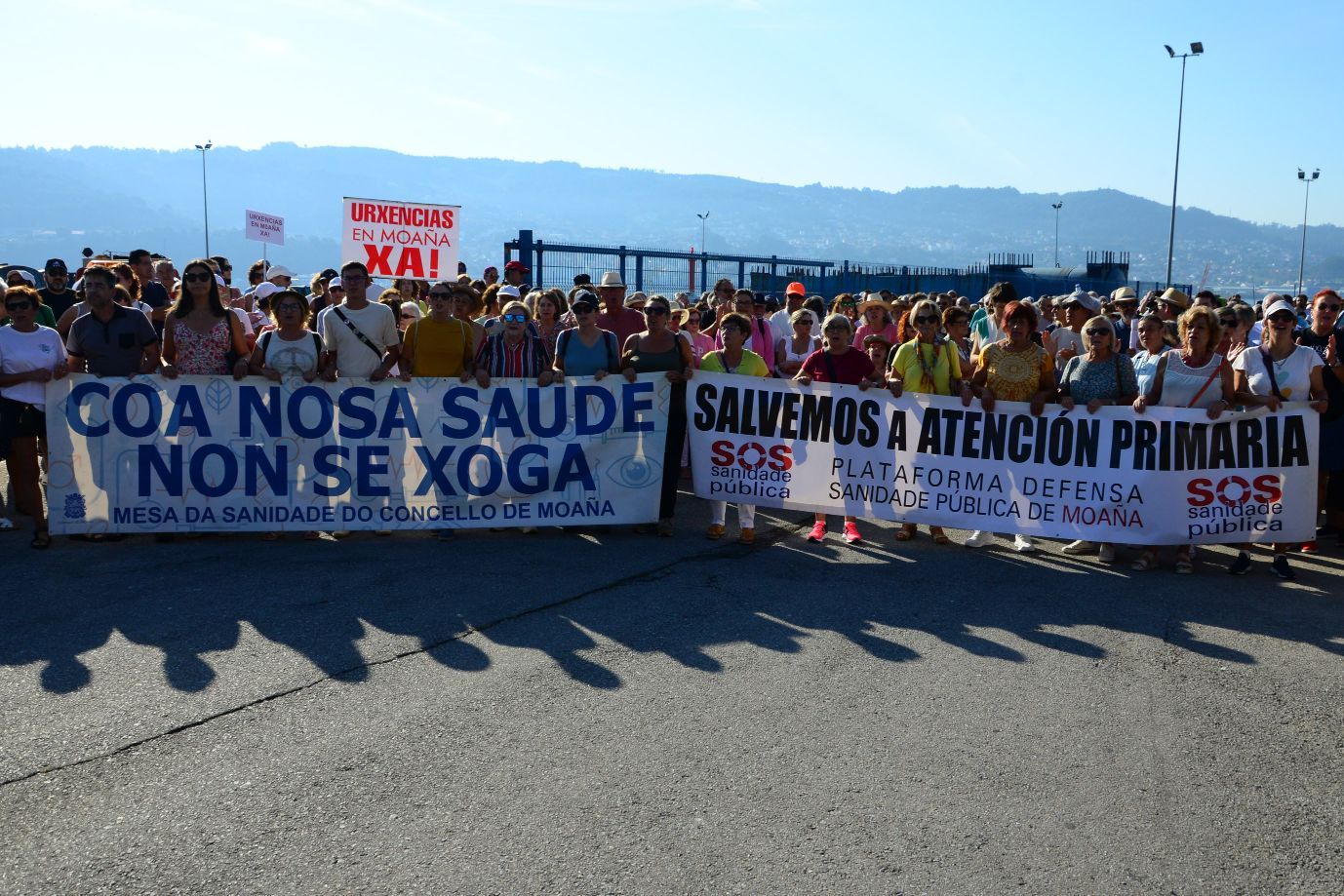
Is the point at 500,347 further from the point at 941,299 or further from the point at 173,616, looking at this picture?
the point at 941,299

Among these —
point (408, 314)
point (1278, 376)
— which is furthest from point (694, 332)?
point (1278, 376)

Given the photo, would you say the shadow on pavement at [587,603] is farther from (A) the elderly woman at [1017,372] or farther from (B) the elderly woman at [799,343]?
(B) the elderly woman at [799,343]

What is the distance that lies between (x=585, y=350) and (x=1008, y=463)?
3177 mm

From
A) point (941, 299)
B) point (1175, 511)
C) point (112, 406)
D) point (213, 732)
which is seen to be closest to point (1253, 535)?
point (1175, 511)

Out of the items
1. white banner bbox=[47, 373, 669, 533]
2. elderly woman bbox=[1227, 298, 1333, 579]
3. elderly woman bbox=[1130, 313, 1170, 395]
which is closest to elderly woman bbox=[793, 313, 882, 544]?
white banner bbox=[47, 373, 669, 533]

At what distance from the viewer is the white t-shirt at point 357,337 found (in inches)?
327

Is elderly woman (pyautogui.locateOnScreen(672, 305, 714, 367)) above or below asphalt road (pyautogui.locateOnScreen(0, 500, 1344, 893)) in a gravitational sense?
above

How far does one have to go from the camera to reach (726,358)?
8.55 metres

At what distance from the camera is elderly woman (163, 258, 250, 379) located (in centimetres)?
812

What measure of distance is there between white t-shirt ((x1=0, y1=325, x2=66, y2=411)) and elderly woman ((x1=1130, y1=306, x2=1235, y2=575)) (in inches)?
295

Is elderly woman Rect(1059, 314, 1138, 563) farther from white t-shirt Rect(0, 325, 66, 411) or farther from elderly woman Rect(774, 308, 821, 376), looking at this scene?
white t-shirt Rect(0, 325, 66, 411)

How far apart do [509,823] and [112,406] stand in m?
5.57

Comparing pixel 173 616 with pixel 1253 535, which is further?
pixel 1253 535

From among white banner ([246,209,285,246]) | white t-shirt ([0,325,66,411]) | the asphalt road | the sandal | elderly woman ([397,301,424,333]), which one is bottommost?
the asphalt road
